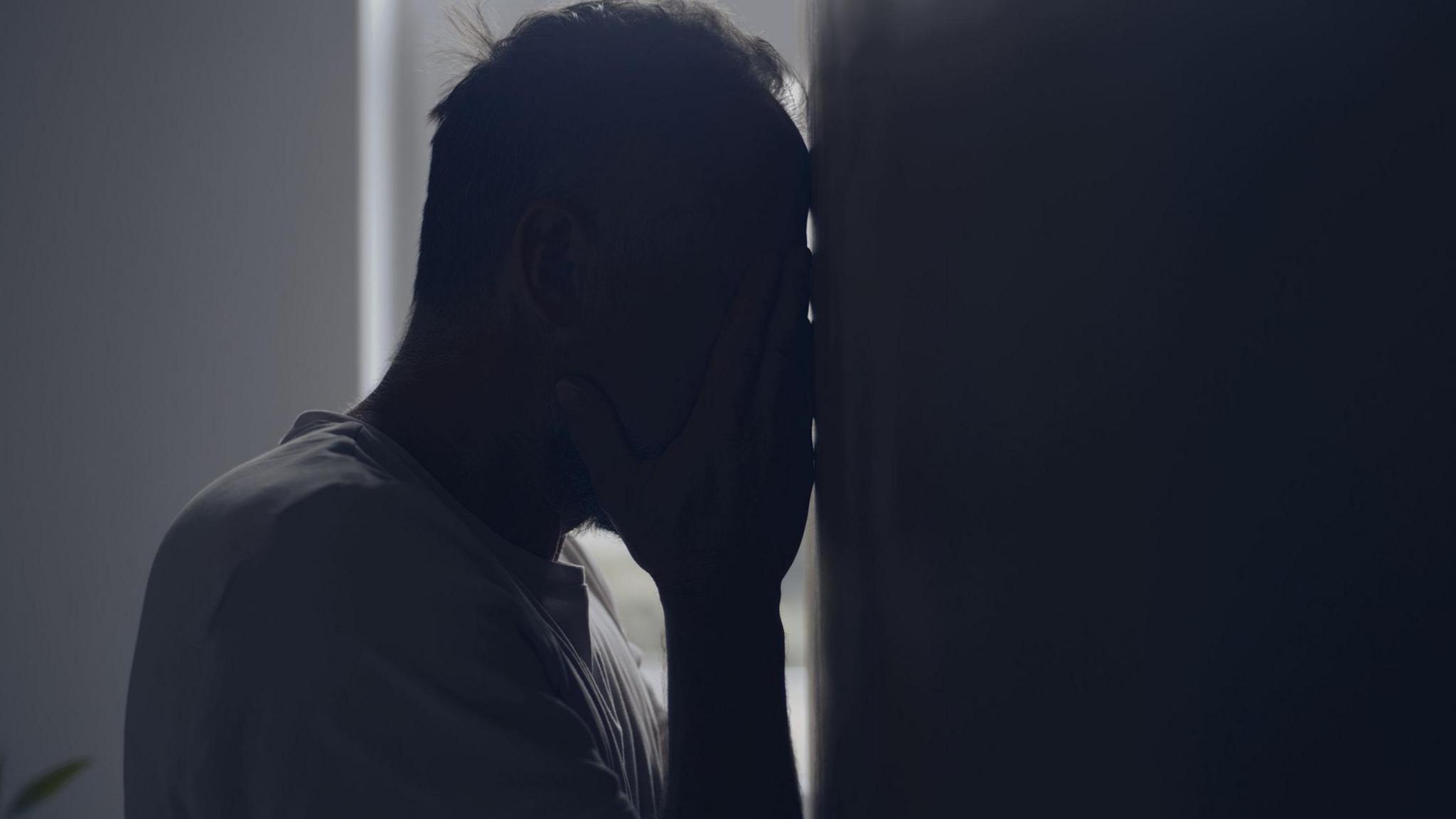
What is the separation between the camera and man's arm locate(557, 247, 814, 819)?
0.63 m

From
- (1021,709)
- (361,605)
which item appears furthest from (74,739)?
(1021,709)

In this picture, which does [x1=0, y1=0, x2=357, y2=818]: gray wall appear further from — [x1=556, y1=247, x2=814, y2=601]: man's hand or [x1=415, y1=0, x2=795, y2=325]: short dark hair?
[x1=556, y1=247, x2=814, y2=601]: man's hand

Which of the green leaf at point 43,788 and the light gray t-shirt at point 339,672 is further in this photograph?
the green leaf at point 43,788

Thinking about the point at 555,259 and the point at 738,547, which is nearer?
the point at 738,547

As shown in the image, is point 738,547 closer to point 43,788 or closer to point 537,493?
point 537,493

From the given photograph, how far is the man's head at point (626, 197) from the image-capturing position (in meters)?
0.70

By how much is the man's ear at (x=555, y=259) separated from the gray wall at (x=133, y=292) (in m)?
1.62

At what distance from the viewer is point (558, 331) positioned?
74cm

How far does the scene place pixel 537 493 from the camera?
79 centimetres

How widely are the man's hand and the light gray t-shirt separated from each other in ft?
0.33

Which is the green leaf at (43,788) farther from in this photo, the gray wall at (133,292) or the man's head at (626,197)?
the man's head at (626,197)

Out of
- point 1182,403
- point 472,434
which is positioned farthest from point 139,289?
point 1182,403

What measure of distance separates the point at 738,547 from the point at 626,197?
25 centimetres

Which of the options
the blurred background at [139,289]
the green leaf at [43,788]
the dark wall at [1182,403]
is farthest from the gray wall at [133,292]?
the dark wall at [1182,403]
